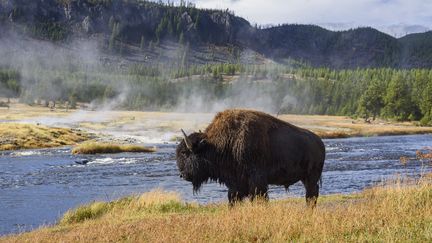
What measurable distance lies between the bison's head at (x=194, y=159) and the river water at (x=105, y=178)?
748cm

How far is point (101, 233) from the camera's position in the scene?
9336 mm

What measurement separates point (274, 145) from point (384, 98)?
115603 mm

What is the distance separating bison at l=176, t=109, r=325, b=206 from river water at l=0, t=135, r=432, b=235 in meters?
5.75

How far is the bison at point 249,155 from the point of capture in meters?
10.9

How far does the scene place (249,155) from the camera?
1089 centimetres

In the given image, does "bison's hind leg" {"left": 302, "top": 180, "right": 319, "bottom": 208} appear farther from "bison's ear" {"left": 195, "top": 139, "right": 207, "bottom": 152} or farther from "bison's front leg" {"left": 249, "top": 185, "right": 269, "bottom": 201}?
"bison's ear" {"left": 195, "top": 139, "right": 207, "bottom": 152}

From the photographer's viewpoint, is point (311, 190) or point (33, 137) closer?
point (311, 190)

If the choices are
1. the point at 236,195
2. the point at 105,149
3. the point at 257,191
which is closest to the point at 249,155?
the point at 257,191

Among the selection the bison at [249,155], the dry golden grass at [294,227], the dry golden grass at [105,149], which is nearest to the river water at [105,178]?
the dry golden grass at [105,149]

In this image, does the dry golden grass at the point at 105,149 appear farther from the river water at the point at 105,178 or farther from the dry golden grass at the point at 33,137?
the dry golden grass at the point at 33,137

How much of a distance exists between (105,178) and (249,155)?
2424 centimetres

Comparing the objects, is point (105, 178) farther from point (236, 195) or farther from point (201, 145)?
point (236, 195)

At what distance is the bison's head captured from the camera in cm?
1138

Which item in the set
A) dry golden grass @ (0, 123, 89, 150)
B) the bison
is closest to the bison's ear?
the bison
